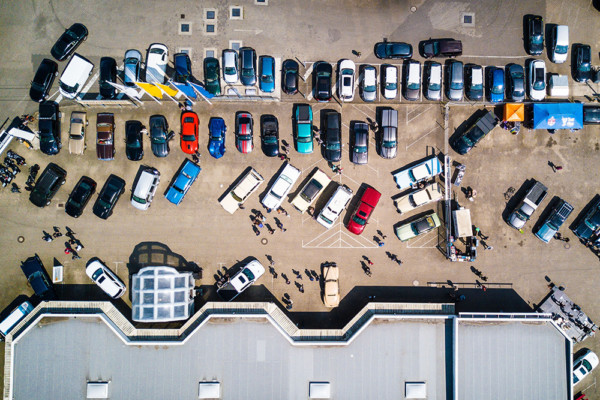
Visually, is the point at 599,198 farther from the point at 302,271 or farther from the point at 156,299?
the point at 156,299

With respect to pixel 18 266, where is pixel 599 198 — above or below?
above

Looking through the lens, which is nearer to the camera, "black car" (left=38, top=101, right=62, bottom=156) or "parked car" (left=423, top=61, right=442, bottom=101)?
"black car" (left=38, top=101, right=62, bottom=156)

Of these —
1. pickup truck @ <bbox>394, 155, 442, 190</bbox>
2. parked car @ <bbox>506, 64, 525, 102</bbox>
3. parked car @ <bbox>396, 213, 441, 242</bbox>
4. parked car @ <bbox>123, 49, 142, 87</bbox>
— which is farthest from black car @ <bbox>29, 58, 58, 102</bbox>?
parked car @ <bbox>506, 64, 525, 102</bbox>

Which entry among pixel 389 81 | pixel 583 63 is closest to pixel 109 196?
pixel 389 81

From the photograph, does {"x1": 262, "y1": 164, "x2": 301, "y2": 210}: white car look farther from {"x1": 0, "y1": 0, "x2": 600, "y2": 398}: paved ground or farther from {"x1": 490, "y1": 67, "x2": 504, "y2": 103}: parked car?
{"x1": 490, "y1": 67, "x2": 504, "y2": 103}: parked car

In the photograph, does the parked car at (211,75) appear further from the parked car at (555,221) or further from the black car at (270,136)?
the parked car at (555,221)

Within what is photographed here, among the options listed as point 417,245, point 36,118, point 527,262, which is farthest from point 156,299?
point 527,262

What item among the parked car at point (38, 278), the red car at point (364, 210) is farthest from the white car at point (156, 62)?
the red car at point (364, 210)
